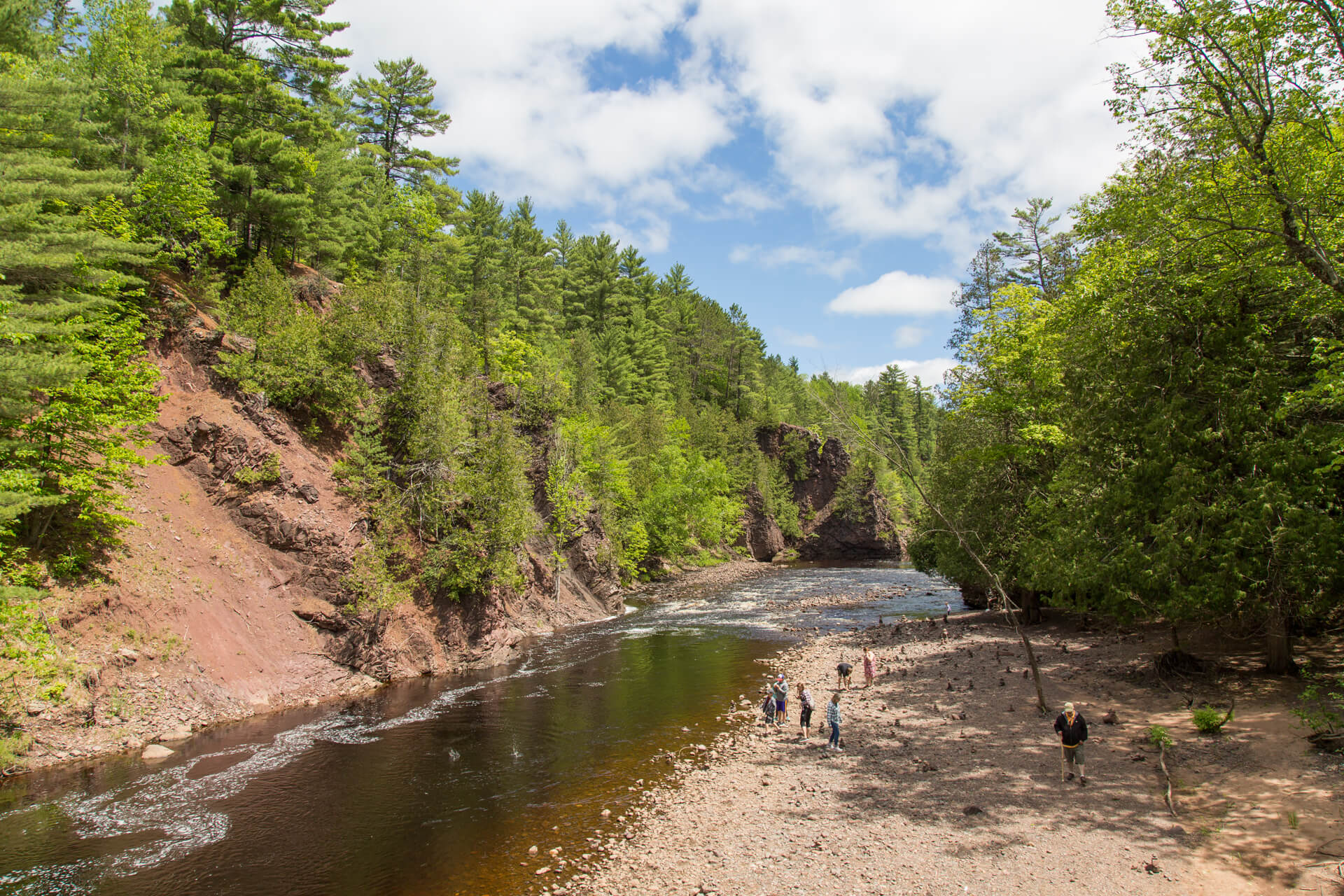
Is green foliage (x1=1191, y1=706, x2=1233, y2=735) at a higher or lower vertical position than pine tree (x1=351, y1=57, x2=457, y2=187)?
lower

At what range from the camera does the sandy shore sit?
9992mm

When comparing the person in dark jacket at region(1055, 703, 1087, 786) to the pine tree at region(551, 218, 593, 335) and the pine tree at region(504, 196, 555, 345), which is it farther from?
the pine tree at region(551, 218, 593, 335)

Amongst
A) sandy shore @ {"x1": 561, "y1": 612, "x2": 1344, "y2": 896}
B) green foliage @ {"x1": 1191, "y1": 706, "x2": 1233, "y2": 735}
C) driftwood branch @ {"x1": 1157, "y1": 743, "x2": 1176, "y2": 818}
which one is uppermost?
green foliage @ {"x1": 1191, "y1": 706, "x2": 1233, "y2": 735}

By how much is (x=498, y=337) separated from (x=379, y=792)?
32.1 metres

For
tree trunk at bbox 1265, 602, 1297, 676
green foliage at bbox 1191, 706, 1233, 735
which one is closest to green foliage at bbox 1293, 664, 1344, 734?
tree trunk at bbox 1265, 602, 1297, 676

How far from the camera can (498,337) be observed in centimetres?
4222

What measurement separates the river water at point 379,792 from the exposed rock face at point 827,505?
190 feet

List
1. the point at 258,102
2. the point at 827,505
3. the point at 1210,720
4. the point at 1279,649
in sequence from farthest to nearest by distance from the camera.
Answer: the point at 827,505 → the point at 258,102 → the point at 1279,649 → the point at 1210,720

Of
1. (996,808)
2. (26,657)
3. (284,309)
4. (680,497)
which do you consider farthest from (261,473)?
(680,497)

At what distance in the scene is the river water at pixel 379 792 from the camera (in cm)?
1118

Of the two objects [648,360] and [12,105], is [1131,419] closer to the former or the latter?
[12,105]

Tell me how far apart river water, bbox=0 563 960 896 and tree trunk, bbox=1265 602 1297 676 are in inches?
551

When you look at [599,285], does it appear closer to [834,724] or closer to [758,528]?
[758,528]

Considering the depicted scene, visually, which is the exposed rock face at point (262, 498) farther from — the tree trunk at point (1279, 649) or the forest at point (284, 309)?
the tree trunk at point (1279, 649)
